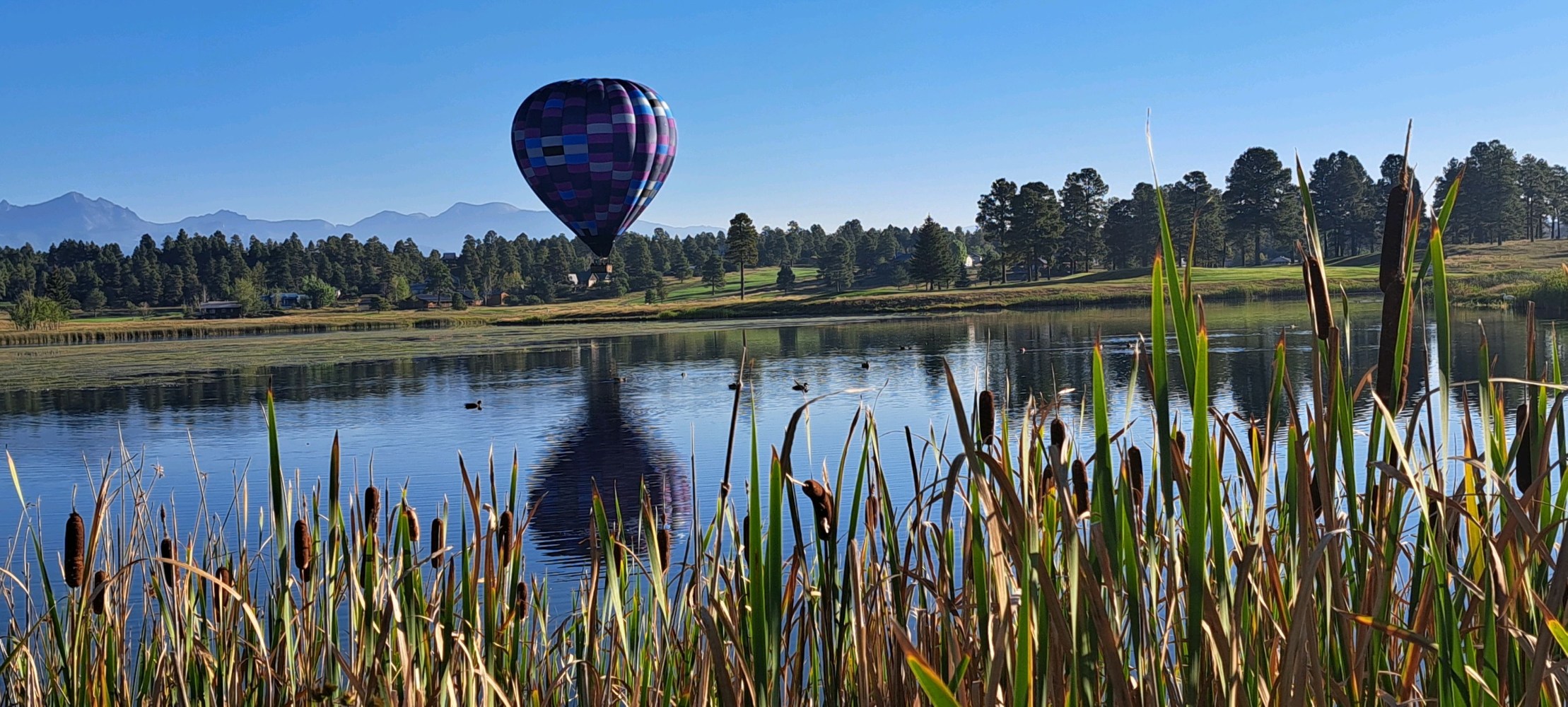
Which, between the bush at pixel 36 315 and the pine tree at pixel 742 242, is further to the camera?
the pine tree at pixel 742 242

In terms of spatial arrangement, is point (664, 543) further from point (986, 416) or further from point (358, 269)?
point (358, 269)

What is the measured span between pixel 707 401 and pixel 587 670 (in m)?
22.1

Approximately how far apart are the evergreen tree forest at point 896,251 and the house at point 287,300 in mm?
1508

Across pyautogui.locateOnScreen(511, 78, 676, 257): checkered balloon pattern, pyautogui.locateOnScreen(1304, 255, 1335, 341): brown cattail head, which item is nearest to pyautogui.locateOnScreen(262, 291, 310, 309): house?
pyautogui.locateOnScreen(511, 78, 676, 257): checkered balloon pattern

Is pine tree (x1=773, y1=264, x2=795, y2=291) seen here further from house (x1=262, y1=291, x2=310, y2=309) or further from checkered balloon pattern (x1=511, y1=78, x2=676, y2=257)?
checkered balloon pattern (x1=511, y1=78, x2=676, y2=257)

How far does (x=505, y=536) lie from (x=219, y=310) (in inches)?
4364

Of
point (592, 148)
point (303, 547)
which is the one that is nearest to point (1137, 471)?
point (303, 547)

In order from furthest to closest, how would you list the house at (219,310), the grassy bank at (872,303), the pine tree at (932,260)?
the house at (219,310), the pine tree at (932,260), the grassy bank at (872,303)

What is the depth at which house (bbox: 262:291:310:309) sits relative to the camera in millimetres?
111188

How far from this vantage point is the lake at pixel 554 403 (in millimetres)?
15423

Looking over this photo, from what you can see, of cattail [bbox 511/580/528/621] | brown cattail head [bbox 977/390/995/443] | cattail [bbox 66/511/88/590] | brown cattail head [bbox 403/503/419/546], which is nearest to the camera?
brown cattail head [bbox 977/390/995/443]

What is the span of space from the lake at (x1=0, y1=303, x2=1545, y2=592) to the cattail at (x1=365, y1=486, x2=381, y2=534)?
1705mm

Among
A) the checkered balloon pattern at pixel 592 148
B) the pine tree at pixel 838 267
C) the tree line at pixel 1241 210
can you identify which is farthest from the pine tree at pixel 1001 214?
the checkered balloon pattern at pixel 592 148

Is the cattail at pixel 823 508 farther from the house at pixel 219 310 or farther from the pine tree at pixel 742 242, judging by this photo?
the house at pixel 219 310
